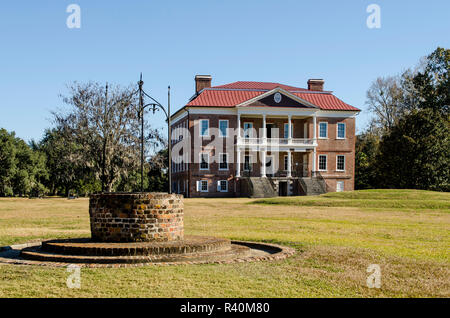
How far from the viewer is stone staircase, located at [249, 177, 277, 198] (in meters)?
47.2

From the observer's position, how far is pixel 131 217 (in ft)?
36.0

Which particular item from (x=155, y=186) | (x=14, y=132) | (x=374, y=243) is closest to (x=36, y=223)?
(x=374, y=243)

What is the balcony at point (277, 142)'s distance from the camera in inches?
2051

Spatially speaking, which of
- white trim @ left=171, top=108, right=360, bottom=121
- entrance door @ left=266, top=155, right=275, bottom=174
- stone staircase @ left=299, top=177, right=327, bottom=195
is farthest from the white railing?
stone staircase @ left=299, top=177, right=327, bottom=195

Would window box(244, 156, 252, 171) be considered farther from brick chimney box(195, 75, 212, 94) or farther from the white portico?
brick chimney box(195, 75, 212, 94)

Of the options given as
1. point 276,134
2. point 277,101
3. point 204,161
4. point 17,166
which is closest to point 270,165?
point 276,134

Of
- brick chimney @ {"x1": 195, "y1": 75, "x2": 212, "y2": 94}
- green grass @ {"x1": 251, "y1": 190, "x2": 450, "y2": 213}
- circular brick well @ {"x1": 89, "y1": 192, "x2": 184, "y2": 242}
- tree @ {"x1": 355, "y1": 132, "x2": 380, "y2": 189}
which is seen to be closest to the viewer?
circular brick well @ {"x1": 89, "y1": 192, "x2": 184, "y2": 242}

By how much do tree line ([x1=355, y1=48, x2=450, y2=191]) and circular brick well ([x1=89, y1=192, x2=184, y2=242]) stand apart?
41954mm

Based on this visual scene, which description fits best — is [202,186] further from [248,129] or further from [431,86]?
[431,86]

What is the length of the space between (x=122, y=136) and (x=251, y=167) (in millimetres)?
14664

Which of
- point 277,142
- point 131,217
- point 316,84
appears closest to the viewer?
point 131,217

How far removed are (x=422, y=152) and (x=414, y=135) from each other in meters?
1.74
